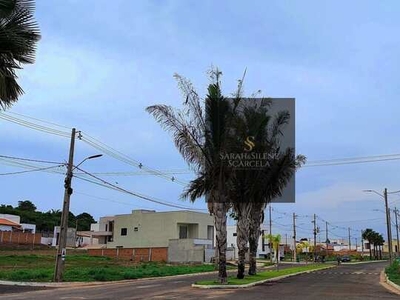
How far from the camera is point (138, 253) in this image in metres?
73.6

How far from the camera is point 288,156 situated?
35562mm

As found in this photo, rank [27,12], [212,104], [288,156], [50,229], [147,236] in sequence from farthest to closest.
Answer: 1. [50,229]
2. [147,236]
3. [288,156]
4. [212,104]
5. [27,12]

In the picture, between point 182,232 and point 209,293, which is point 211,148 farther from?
point 182,232

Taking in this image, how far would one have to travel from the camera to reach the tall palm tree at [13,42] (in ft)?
39.7

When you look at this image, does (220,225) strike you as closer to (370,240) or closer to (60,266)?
(60,266)

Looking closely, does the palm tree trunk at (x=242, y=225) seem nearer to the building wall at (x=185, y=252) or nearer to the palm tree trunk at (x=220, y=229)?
the palm tree trunk at (x=220, y=229)

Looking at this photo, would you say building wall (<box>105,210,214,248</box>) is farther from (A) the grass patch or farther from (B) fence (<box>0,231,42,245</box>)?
(A) the grass patch

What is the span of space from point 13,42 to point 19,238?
7984 cm

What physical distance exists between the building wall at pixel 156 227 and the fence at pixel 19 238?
1538 cm

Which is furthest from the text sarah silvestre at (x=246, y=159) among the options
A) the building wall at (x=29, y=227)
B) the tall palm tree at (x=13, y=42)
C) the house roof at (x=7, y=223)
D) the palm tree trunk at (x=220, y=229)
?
the building wall at (x=29, y=227)

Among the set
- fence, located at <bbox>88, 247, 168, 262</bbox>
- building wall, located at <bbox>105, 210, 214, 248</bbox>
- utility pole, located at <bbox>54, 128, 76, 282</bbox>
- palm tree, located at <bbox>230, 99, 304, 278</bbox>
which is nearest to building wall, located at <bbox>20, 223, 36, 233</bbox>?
building wall, located at <bbox>105, 210, 214, 248</bbox>

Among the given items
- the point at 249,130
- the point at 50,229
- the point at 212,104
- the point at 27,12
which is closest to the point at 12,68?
the point at 27,12

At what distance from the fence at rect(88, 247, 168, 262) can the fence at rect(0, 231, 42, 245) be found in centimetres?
1510

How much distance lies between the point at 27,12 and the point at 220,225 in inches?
735
